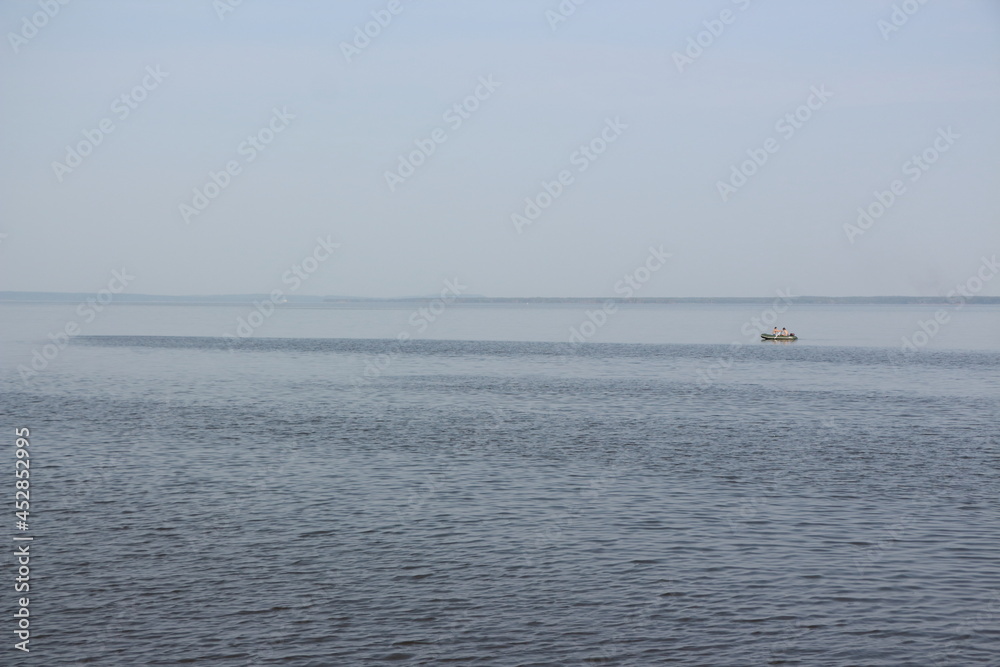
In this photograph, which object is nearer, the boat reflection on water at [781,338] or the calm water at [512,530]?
the calm water at [512,530]

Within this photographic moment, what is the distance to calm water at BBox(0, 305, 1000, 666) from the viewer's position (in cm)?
1983

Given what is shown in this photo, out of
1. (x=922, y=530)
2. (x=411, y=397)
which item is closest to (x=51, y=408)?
(x=411, y=397)

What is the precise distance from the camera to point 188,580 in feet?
76.3

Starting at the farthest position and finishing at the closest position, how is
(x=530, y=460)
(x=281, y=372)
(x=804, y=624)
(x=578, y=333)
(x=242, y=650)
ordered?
(x=578, y=333) → (x=281, y=372) → (x=530, y=460) → (x=804, y=624) → (x=242, y=650)

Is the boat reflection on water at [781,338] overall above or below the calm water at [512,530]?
above

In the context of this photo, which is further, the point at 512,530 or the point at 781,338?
the point at 781,338

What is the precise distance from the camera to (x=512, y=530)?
92.9 ft

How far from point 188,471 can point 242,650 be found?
19.4 metres

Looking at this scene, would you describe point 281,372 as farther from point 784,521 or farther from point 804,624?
point 804,624

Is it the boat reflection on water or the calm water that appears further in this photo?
the boat reflection on water

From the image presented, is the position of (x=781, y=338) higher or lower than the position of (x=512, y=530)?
higher

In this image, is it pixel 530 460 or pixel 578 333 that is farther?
pixel 578 333

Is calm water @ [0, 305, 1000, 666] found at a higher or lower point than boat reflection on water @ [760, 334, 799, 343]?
lower

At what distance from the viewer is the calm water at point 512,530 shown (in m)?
19.8
